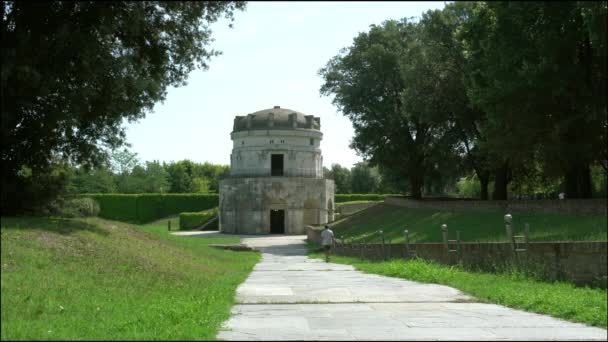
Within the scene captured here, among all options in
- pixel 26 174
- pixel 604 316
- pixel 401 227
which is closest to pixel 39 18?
pixel 26 174

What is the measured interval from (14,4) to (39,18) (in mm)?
654

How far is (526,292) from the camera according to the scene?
10883 mm

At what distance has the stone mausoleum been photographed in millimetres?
60281

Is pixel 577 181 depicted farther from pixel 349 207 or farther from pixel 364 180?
pixel 364 180

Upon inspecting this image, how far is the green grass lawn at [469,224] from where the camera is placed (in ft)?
67.1

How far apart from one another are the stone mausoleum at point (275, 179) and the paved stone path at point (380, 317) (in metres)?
47.3

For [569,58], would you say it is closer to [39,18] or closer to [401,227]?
[401,227]

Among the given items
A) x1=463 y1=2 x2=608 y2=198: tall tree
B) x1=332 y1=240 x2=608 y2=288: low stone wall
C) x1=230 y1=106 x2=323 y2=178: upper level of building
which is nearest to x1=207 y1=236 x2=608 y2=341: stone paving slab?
x1=332 y1=240 x2=608 y2=288: low stone wall

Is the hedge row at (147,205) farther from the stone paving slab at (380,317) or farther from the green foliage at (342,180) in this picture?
the stone paving slab at (380,317)

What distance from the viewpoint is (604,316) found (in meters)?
8.50

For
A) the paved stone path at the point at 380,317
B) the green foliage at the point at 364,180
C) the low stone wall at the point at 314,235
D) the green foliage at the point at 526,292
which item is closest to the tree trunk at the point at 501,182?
the low stone wall at the point at 314,235

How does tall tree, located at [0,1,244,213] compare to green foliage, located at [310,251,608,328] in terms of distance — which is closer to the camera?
green foliage, located at [310,251,608,328]

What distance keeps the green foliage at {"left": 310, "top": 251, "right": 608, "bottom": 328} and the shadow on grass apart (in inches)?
301

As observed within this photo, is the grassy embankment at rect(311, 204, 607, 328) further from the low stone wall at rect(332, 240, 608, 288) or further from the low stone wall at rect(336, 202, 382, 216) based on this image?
the low stone wall at rect(336, 202, 382, 216)
